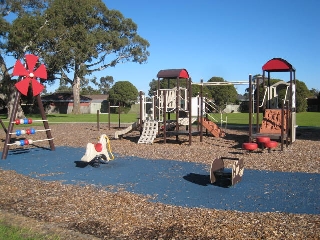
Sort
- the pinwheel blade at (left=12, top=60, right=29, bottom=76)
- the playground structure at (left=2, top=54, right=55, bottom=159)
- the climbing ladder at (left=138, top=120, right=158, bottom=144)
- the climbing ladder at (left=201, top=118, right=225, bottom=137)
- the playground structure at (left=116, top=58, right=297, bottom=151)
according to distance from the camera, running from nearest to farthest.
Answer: the playground structure at (left=2, top=54, right=55, bottom=159)
the pinwheel blade at (left=12, top=60, right=29, bottom=76)
the playground structure at (left=116, top=58, right=297, bottom=151)
the climbing ladder at (left=138, top=120, right=158, bottom=144)
the climbing ladder at (left=201, top=118, right=225, bottom=137)

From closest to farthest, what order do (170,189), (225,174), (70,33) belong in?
(170,189) → (225,174) → (70,33)

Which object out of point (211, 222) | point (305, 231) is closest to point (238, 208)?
point (211, 222)

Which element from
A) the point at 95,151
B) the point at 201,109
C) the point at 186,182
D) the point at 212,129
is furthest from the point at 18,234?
the point at 212,129

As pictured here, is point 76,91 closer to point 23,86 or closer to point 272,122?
point 23,86

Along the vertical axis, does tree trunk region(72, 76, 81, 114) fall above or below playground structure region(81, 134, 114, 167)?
above

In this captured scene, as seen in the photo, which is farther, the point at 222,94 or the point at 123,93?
the point at 123,93

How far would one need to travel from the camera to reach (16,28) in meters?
34.7

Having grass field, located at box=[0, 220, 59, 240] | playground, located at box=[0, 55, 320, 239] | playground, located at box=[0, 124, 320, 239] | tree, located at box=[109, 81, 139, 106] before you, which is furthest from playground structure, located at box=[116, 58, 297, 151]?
tree, located at box=[109, 81, 139, 106]

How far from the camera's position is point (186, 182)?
845 centimetres

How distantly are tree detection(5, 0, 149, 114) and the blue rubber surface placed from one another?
84.7 feet

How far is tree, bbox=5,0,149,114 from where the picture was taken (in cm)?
3572

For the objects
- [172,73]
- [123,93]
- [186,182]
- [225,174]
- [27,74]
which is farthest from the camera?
[123,93]

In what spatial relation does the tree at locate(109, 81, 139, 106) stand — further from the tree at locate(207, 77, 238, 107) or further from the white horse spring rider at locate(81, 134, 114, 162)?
the white horse spring rider at locate(81, 134, 114, 162)

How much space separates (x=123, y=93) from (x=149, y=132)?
200 ft
